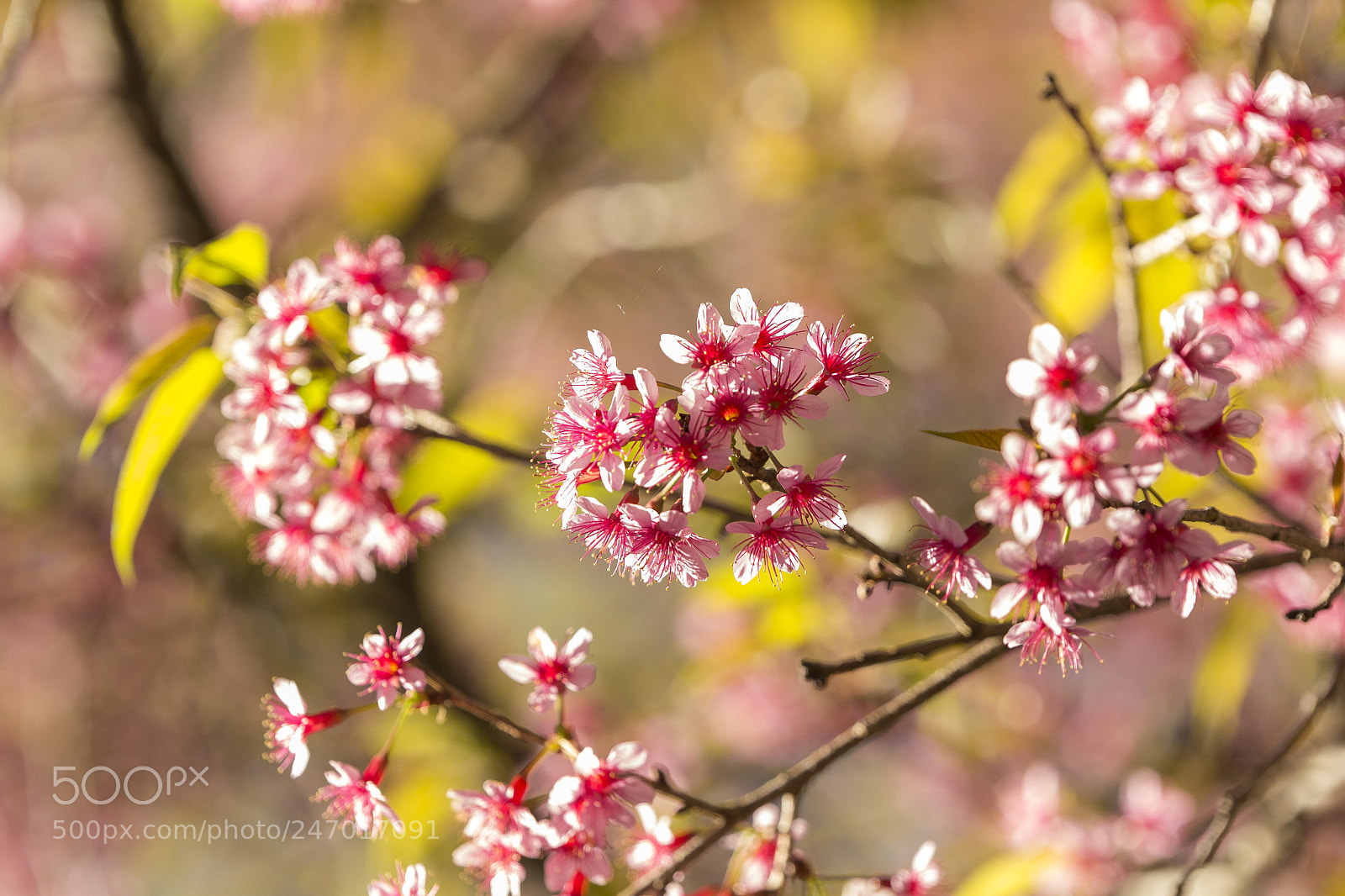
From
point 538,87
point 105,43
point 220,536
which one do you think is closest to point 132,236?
point 105,43

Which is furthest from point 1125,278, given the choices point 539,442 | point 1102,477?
point 539,442

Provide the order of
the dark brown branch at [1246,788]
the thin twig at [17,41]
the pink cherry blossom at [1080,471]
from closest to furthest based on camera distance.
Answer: the pink cherry blossom at [1080,471] < the dark brown branch at [1246,788] < the thin twig at [17,41]

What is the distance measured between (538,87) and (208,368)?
190 cm

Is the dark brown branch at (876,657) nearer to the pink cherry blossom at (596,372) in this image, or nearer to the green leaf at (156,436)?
the pink cherry blossom at (596,372)

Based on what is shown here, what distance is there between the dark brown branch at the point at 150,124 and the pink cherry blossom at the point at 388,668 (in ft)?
5.92

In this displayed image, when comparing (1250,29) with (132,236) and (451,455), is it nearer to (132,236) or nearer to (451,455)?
(451,455)

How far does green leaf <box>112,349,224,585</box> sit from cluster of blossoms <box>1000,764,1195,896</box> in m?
1.40

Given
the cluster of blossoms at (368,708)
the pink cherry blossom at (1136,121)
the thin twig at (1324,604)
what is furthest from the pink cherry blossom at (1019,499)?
the pink cherry blossom at (1136,121)

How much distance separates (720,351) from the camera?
647mm

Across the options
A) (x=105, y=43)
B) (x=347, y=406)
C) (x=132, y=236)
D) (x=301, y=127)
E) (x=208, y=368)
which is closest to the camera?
(x=347, y=406)

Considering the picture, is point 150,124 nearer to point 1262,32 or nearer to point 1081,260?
point 1081,260

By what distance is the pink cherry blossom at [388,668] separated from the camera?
2.52ft

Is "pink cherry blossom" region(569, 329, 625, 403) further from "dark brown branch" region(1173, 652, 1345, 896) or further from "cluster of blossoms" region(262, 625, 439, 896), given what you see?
"dark brown branch" region(1173, 652, 1345, 896)

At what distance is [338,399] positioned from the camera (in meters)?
0.85
